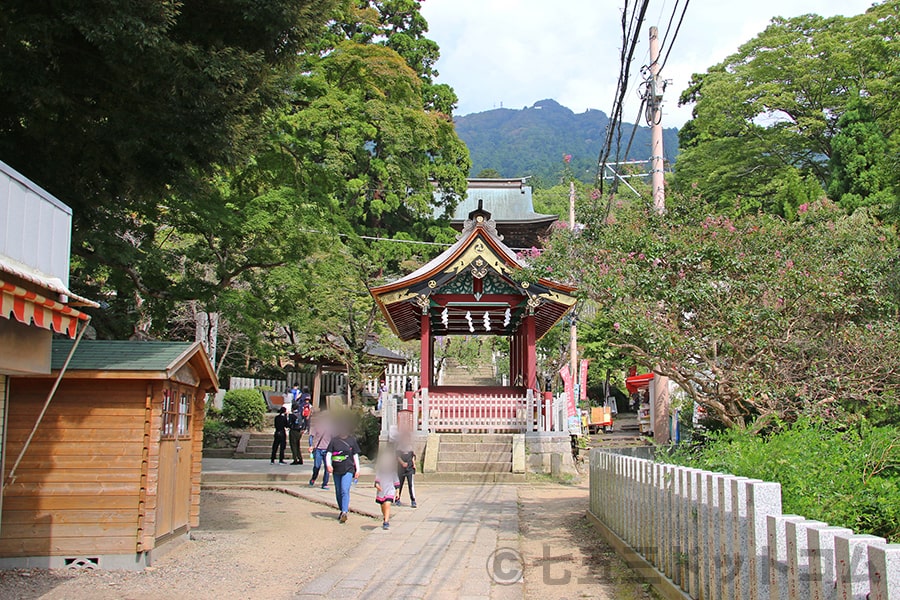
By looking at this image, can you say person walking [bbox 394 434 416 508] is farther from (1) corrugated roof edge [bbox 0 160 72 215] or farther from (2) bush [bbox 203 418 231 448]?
(2) bush [bbox 203 418 231 448]

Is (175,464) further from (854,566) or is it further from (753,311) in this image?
(854,566)

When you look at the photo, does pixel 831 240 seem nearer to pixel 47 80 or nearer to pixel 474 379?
pixel 47 80

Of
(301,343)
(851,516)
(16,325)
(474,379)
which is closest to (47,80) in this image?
(16,325)

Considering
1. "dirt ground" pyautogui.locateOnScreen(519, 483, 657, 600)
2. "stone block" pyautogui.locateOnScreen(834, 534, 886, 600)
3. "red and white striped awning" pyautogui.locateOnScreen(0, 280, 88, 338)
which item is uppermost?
"red and white striped awning" pyautogui.locateOnScreen(0, 280, 88, 338)

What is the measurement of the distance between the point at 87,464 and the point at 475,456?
40.5ft

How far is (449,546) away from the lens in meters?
10.0

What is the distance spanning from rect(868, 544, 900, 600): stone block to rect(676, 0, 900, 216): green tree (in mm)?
27952

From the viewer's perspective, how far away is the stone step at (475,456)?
63.0 feet

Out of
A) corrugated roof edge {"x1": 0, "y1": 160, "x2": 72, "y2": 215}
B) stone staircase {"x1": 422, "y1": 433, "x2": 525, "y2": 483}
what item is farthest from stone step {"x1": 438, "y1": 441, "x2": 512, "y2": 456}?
corrugated roof edge {"x1": 0, "y1": 160, "x2": 72, "y2": 215}

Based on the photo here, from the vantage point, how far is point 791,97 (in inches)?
1262

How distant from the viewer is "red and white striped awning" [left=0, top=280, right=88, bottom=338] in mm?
5676

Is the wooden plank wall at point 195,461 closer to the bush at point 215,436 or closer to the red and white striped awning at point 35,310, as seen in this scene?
the red and white striped awning at point 35,310

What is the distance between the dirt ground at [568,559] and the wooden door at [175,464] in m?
4.18

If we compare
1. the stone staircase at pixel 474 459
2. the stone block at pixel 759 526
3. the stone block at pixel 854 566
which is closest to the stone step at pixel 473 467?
the stone staircase at pixel 474 459
